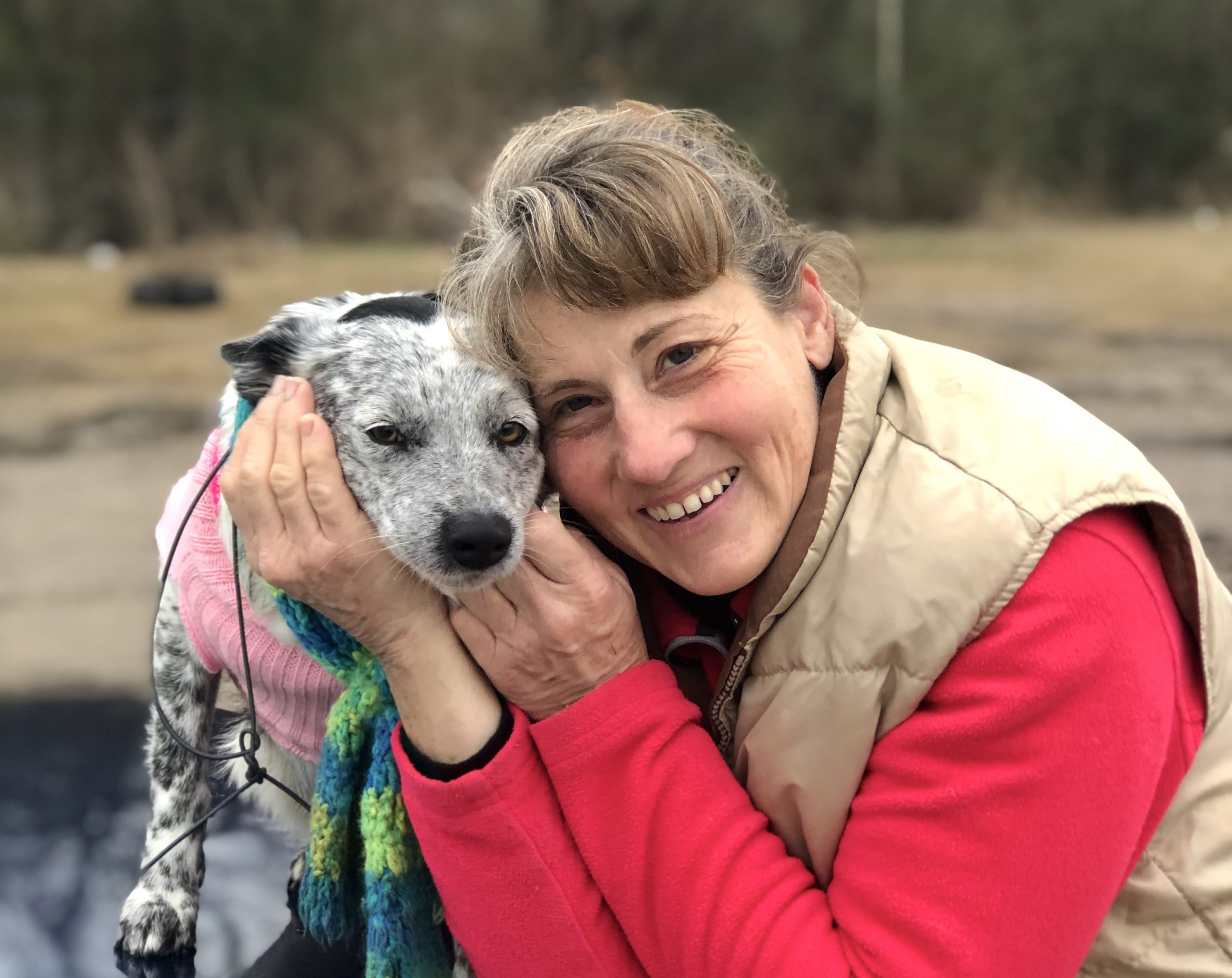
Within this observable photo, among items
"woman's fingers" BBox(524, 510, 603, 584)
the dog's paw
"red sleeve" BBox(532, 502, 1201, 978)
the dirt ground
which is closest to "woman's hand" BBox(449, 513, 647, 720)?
"woman's fingers" BBox(524, 510, 603, 584)

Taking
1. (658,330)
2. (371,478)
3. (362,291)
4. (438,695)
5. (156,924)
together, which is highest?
(658,330)

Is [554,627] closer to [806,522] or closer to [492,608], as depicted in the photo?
[492,608]

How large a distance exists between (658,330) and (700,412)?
11 cm

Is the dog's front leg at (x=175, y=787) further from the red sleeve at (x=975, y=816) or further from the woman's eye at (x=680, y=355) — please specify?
the woman's eye at (x=680, y=355)

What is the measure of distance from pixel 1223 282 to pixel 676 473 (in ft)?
27.5

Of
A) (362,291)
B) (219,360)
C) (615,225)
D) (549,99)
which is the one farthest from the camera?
(549,99)

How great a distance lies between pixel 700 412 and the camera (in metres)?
1.48

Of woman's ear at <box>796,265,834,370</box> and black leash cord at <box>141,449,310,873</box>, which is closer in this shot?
woman's ear at <box>796,265,834,370</box>

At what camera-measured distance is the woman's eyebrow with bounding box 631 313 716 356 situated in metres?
1.47

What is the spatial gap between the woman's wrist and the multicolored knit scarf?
11cm

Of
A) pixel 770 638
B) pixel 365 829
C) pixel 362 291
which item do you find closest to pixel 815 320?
pixel 770 638

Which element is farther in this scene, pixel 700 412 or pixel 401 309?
pixel 401 309

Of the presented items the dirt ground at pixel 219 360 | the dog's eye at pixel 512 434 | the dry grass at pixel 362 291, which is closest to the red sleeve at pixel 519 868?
the dog's eye at pixel 512 434

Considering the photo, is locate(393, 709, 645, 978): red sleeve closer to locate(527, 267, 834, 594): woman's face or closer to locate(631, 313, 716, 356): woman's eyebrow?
locate(527, 267, 834, 594): woman's face
